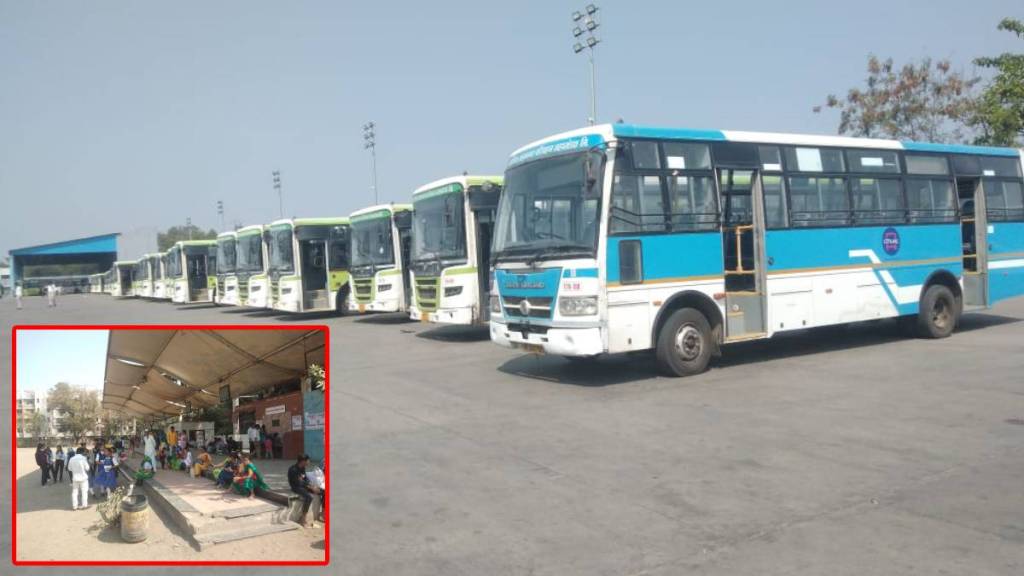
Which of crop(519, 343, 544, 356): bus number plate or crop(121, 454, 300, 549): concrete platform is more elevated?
crop(121, 454, 300, 549): concrete platform

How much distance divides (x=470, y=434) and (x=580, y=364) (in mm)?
4776

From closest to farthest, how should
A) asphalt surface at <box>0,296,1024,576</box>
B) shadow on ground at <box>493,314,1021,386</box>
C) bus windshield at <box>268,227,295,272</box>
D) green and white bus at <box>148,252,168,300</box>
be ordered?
asphalt surface at <box>0,296,1024,576</box> → shadow on ground at <box>493,314,1021,386</box> → bus windshield at <box>268,227,295,272</box> → green and white bus at <box>148,252,168,300</box>

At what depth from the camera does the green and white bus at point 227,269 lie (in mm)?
28234

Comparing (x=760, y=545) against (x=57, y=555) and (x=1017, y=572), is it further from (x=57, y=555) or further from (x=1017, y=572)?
(x=57, y=555)

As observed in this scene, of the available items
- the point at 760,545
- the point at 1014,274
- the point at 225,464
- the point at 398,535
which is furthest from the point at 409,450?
the point at 1014,274

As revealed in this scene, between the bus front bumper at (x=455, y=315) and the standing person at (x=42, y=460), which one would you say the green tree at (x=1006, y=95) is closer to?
the bus front bumper at (x=455, y=315)

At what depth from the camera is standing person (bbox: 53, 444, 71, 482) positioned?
175cm

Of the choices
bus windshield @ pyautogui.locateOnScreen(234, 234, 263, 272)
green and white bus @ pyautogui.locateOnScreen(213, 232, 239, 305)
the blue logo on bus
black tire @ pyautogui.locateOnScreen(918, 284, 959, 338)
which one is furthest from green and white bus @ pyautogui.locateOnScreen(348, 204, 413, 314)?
black tire @ pyautogui.locateOnScreen(918, 284, 959, 338)

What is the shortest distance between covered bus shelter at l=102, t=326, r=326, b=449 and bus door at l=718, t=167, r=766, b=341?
32.4ft

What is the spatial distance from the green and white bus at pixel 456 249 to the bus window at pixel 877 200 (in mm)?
6641

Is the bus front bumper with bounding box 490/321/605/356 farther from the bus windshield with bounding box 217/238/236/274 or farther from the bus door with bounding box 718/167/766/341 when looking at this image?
the bus windshield with bounding box 217/238/236/274

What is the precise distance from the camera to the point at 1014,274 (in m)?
14.8

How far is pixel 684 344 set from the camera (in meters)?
10.6

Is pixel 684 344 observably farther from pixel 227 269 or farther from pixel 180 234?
pixel 180 234
